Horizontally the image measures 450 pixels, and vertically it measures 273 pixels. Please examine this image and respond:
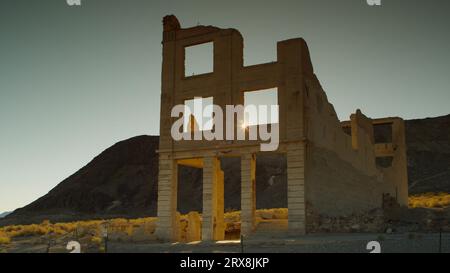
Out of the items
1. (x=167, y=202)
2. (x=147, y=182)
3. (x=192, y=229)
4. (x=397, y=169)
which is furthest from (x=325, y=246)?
(x=147, y=182)

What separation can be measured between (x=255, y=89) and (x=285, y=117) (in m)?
1.82

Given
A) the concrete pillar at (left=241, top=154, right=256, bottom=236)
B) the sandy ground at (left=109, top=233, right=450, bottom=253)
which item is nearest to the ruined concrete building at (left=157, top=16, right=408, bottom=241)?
the concrete pillar at (left=241, top=154, right=256, bottom=236)

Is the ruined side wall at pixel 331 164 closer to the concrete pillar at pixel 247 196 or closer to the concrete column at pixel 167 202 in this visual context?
the concrete pillar at pixel 247 196

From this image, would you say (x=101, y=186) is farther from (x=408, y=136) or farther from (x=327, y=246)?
(x=327, y=246)

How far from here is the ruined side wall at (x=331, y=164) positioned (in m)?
20.4

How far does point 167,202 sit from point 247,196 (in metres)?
3.97

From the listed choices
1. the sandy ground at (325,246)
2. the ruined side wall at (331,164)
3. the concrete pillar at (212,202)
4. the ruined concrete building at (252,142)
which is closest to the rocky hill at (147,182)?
the ruined side wall at (331,164)

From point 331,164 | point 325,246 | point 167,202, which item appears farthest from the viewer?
point 167,202

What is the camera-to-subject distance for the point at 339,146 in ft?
76.2

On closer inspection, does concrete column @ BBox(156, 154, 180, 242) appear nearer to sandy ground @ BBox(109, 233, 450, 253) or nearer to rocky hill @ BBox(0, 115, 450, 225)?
sandy ground @ BBox(109, 233, 450, 253)

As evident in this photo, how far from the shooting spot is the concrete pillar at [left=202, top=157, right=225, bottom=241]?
21.4m

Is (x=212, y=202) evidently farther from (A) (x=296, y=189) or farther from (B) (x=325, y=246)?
(B) (x=325, y=246)

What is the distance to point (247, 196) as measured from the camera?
20781 millimetres

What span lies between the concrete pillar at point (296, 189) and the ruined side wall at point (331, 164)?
13.3 inches
